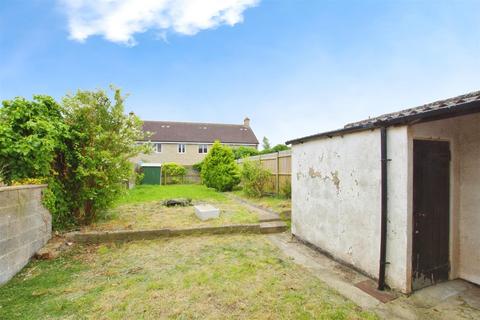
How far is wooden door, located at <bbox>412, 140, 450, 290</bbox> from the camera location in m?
3.32

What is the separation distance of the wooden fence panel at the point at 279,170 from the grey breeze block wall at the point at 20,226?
337 inches

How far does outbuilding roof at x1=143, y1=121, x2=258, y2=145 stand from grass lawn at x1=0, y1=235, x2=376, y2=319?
79.7 feet

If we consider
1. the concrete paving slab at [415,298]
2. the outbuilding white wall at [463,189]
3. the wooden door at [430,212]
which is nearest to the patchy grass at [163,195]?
the concrete paving slab at [415,298]

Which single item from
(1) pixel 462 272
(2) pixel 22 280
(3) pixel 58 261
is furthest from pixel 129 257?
(1) pixel 462 272

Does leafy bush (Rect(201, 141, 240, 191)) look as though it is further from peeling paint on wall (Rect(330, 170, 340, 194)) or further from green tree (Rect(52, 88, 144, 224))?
peeling paint on wall (Rect(330, 170, 340, 194))

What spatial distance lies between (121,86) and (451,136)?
7814 millimetres

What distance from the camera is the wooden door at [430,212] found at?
3.32 metres

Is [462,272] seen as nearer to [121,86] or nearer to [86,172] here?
[86,172]

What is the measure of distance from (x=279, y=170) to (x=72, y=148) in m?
8.38

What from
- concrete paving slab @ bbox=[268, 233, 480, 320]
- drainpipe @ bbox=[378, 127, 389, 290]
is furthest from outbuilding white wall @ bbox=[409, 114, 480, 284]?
drainpipe @ bbox=[378, 127, 389, 290]

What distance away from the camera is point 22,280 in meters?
3.57

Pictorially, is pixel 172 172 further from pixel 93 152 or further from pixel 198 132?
pixel 93 152

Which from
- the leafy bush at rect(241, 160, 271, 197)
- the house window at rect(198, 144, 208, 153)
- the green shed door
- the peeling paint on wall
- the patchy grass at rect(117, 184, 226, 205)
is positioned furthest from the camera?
the house window at rect(198, 144, 208, 153)

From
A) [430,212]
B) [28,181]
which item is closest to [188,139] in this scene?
[28,181]
